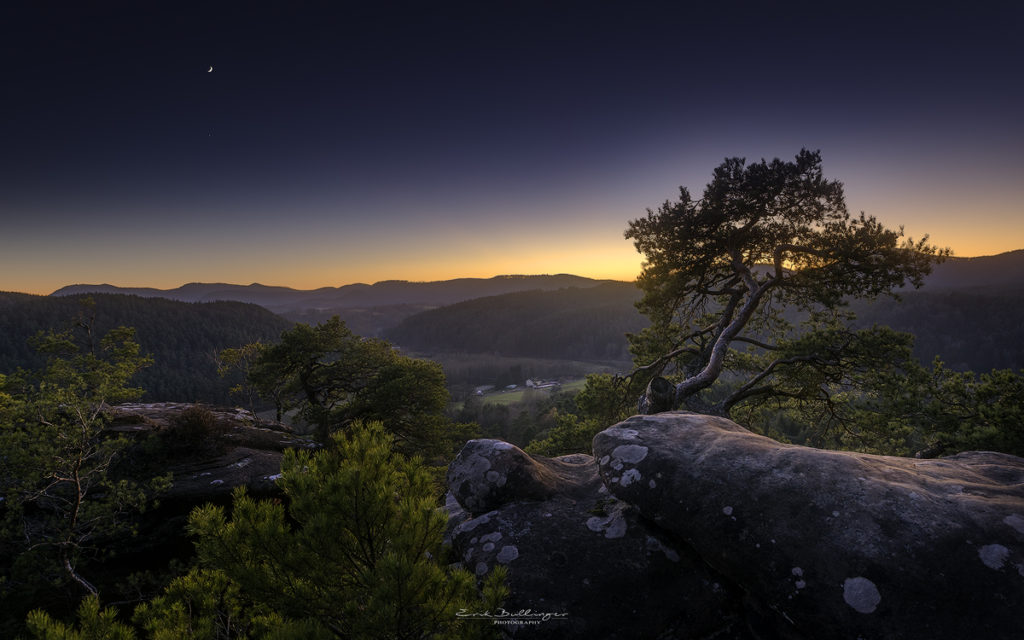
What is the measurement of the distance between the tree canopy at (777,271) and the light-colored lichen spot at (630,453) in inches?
183

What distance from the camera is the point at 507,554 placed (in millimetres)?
5621

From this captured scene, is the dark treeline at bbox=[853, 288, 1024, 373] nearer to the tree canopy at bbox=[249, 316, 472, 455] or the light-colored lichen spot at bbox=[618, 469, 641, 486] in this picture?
the tree canopy at bbox=[249, 316, 472, 455]

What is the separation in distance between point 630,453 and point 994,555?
12.5 feet

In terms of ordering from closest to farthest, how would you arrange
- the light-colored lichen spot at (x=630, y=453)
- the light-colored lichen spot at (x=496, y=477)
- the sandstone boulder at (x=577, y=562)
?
1. the sandstone boulder at (x=577, y=562)
2. the light-colored lichen spot at (x=630, y=453)
3. the light-colored lichen spot at (x=496, y=477)

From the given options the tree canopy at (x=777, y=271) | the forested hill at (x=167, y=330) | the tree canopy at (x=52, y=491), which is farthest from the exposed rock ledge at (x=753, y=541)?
the forested hill at (x=167, y=330)

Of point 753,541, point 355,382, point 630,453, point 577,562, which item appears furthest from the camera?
point 355,382

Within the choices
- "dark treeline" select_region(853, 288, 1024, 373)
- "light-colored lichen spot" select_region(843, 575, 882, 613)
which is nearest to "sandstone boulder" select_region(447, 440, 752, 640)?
"light-colored lichen spot" select_region(843, 575, 882, 613)

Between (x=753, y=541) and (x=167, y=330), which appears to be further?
(x=167, y=330)

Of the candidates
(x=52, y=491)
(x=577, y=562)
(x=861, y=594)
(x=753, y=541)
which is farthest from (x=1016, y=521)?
(x=52, y=491)

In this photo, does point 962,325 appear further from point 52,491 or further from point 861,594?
point 52,491

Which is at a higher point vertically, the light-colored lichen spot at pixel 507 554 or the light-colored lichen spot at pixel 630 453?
the light-colored lichen spot at pixel 630 453

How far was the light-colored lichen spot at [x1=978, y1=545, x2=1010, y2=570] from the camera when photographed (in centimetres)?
375

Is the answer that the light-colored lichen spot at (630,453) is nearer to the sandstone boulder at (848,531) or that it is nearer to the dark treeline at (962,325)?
the sandstone boulder at (848,531)

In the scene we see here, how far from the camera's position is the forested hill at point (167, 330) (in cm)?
10719
